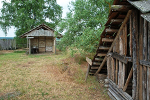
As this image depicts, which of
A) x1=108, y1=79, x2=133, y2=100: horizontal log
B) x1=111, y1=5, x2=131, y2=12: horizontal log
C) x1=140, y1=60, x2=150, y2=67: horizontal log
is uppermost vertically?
x1=111, y1=5, x2=131, y2=12: horizontal log

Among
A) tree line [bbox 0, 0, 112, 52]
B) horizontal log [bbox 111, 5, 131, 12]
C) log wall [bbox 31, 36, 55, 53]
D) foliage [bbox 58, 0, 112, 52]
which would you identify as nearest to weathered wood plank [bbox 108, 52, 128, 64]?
horizontal log [bbox 111, 5, 131, 12]

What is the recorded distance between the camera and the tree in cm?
2469

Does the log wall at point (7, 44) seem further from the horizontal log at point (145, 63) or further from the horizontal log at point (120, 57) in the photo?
the horizontal log at point (145, 63)

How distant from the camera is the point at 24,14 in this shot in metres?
24.2

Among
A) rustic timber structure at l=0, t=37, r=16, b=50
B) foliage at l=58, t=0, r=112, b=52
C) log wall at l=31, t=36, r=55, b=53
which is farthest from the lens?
rustic timber structure at l=0, t=37, r=16, b=50

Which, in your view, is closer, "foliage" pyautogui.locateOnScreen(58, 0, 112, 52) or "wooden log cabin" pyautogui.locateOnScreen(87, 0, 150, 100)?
"wooden log cabin" pyautogui.locateOnScreen(87, 0, 150, 100)

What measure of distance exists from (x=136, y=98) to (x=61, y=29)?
9.12 metres

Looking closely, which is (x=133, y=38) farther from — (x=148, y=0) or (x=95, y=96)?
(x=95, y=96)

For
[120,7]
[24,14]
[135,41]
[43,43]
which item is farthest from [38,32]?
[135,41]

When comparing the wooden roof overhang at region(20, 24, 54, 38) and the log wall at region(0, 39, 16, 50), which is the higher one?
the wooden roof overhang at region(20, 24, 54, 38)

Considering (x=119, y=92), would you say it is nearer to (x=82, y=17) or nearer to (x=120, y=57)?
(x=120, y=57)

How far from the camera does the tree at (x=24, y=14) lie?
24.7 m

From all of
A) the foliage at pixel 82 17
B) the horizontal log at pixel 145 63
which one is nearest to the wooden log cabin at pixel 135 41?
the horizontal log at pixel 145 63

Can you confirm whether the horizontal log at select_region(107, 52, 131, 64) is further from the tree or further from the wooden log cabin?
the tree
